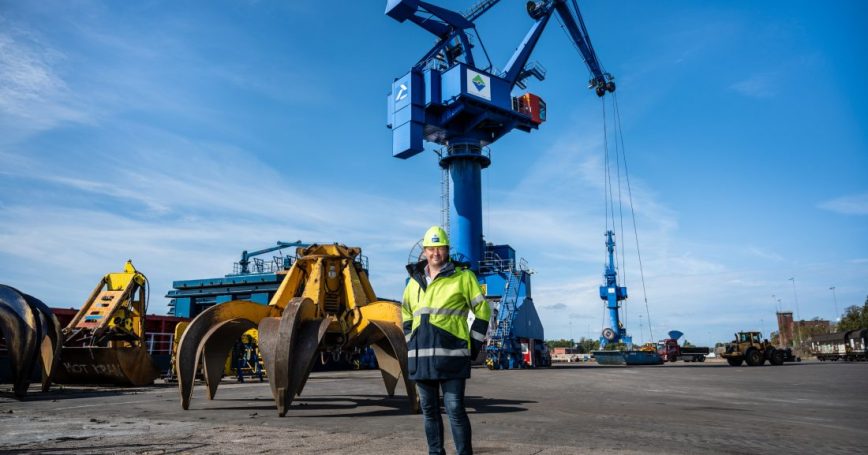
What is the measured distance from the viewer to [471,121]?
39.7 meters

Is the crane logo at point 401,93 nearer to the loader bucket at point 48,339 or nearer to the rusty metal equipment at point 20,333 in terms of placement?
the loader bucket at point 48,339

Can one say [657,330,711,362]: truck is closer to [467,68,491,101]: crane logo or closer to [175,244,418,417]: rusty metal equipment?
[467,68,491,101]: crane logo

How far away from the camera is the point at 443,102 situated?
3769 centimetres

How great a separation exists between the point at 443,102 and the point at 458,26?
20.8 ft

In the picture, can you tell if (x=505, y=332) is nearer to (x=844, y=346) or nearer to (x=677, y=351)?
(x=677, y=351)

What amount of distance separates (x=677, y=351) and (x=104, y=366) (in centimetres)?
6003

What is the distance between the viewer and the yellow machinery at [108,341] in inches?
586

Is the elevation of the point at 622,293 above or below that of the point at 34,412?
above

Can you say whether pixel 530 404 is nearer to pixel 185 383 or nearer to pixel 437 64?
pixel 185 383

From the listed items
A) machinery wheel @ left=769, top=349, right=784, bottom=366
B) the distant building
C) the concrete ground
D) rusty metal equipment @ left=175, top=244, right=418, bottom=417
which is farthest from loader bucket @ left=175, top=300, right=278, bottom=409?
the distant building

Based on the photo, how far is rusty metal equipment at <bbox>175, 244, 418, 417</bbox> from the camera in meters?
7.65

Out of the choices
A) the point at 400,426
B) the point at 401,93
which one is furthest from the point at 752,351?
the point at 400,426

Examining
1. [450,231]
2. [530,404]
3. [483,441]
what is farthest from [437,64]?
[483,441]

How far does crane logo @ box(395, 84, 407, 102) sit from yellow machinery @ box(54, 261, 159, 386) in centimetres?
2434
